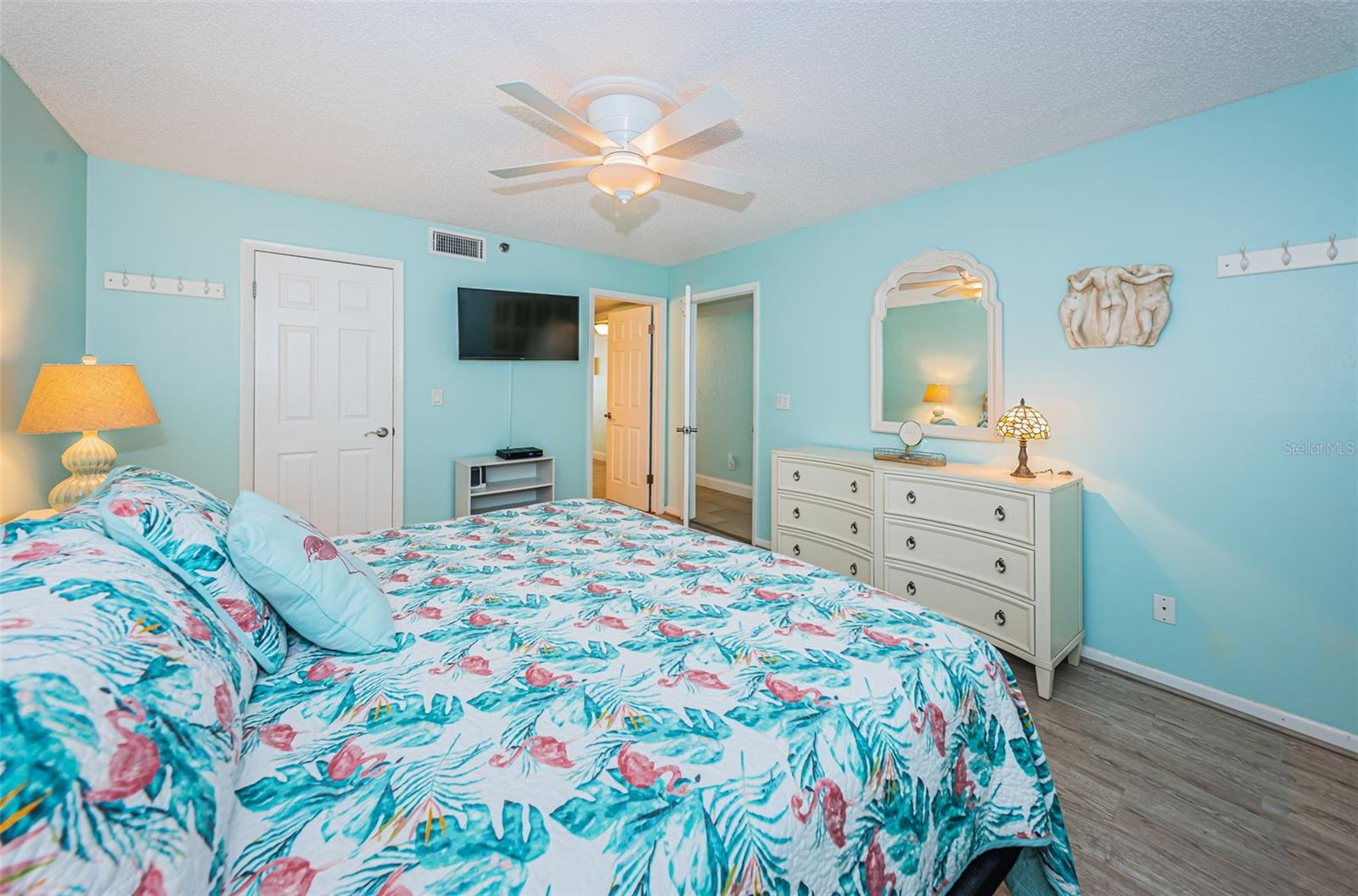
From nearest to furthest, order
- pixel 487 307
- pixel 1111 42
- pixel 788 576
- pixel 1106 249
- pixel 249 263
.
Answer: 1. pixel 788 576
2. pixel 1111 42
3. pixel 1106 249
4. pixel 249 263
5. pixel 487 307

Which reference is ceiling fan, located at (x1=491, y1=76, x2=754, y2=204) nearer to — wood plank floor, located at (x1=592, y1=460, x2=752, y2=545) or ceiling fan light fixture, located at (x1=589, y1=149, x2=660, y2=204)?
ceiling fan light fixture, located at (x1=589, y1=149, x2=660, y2=204)

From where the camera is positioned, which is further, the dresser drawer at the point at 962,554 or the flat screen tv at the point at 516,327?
the flat screen tv at the point at 516,327

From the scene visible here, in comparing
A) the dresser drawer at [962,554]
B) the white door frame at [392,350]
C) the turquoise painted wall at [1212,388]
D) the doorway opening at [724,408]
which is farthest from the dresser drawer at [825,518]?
the white door frame at [392,350]

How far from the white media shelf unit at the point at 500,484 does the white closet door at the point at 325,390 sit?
468 mm

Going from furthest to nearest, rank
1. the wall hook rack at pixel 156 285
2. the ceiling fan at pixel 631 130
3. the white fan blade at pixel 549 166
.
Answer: the wall hook rack at pixel 156 285
the white fan blade at pixel 549 166
the ceiling fan at pixel 631 130

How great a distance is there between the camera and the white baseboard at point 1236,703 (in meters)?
2.12

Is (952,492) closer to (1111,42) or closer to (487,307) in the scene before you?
(1111,42)

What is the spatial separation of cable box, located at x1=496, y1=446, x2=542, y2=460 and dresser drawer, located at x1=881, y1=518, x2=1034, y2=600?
268 centimetres

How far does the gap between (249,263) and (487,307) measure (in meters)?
1.42

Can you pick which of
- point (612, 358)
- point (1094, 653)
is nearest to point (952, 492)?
point (1094, 653)

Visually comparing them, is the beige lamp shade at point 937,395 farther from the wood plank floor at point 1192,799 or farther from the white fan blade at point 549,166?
the white fan blade at point 549,166

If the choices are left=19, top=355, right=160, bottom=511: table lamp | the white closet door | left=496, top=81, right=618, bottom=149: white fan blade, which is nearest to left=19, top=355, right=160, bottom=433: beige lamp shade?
left=19, top=355, right=160, bottom=511: table lamp

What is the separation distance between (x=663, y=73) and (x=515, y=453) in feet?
9.61

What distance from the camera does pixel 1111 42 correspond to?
1930 mm
